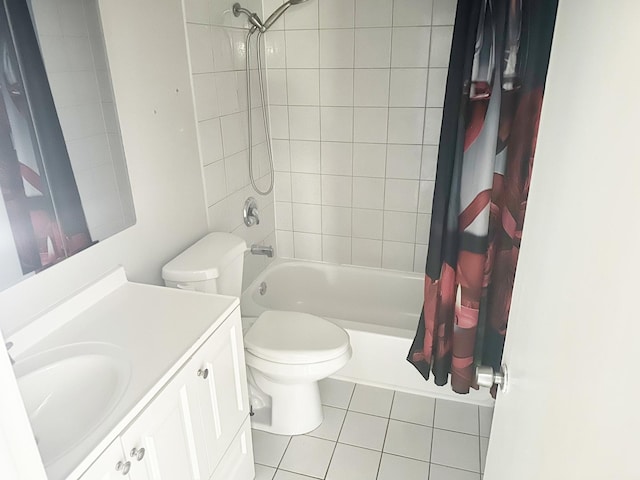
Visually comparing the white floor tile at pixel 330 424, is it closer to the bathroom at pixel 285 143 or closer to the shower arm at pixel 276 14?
the bathroom at pixel 285 143

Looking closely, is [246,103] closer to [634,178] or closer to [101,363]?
[101,363]

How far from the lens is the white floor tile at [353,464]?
73.9 inches

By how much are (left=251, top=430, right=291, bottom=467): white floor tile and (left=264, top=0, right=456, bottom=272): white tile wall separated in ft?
3.94

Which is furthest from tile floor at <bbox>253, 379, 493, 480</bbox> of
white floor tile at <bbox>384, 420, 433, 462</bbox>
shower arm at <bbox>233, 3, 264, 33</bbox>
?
shower arm at <bbox>233, 3, 264, 33</bbox>

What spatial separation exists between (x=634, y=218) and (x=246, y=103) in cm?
217

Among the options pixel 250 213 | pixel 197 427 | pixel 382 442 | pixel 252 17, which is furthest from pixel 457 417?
pixel 252 17

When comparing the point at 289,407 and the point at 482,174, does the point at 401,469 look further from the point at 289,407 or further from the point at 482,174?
the point at 482,174

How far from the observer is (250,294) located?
2574 millimetres

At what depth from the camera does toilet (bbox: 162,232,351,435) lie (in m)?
1.77

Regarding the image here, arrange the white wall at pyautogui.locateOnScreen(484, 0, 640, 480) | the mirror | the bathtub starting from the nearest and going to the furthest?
the white wall at pyautogui.locateOnScreen(484, 0, 640, 480), the mirror, the bathtub

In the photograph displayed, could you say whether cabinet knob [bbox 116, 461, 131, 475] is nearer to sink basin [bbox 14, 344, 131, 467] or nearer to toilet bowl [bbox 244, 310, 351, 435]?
sink basin [bbox 14, 344, 131, 467]

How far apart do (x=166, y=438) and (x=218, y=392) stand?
0.27 m

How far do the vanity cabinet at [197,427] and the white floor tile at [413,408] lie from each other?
2.50 feet

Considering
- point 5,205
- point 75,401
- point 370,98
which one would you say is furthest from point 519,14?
point 75,401
